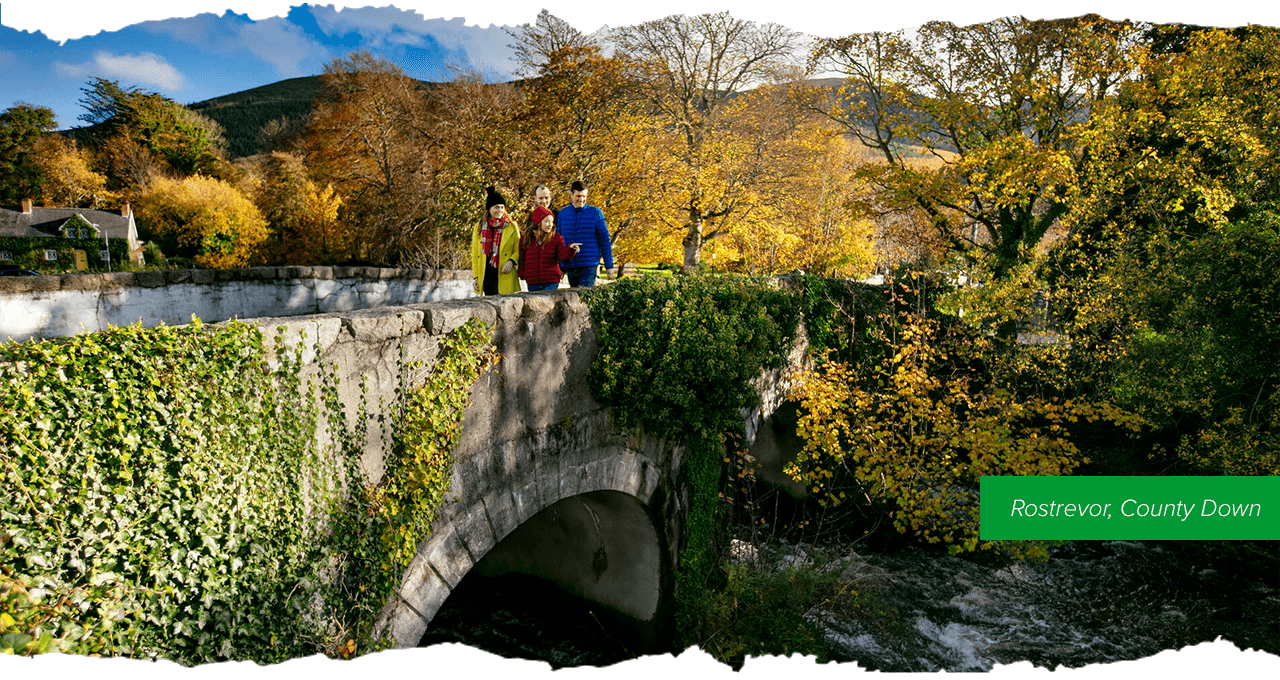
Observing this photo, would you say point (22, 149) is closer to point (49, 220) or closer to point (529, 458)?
point (529, 458)

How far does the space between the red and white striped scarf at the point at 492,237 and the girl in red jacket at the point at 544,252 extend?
0.28 meters

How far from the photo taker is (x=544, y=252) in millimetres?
6434

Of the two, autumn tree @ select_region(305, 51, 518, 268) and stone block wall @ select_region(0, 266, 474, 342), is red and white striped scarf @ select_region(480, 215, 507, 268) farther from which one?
autumn tree @ select_region(305, 51, 518, 268)

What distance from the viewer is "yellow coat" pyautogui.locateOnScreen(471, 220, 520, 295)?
259 inches

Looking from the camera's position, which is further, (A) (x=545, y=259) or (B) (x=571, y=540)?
(B) (x=571, y=540)

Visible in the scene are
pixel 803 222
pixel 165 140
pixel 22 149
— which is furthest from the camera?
pixel 165 140

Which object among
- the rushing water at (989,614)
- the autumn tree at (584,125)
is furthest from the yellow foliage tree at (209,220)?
the rushing water at (989,614)

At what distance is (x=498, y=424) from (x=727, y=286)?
11.3 feet

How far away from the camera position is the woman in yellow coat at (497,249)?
6.51m

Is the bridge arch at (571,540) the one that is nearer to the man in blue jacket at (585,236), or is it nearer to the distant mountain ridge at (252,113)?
the man in blue jacket at (585,236)

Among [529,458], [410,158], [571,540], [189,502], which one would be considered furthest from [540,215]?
[410,158]

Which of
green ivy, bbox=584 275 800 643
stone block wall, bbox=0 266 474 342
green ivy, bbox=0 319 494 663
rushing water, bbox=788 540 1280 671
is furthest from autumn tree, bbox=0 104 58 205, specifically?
rushing water, bbox=788 540 1280 671

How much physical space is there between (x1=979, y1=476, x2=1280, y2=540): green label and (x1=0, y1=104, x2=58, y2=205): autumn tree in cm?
632

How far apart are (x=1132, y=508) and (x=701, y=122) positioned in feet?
53.2
